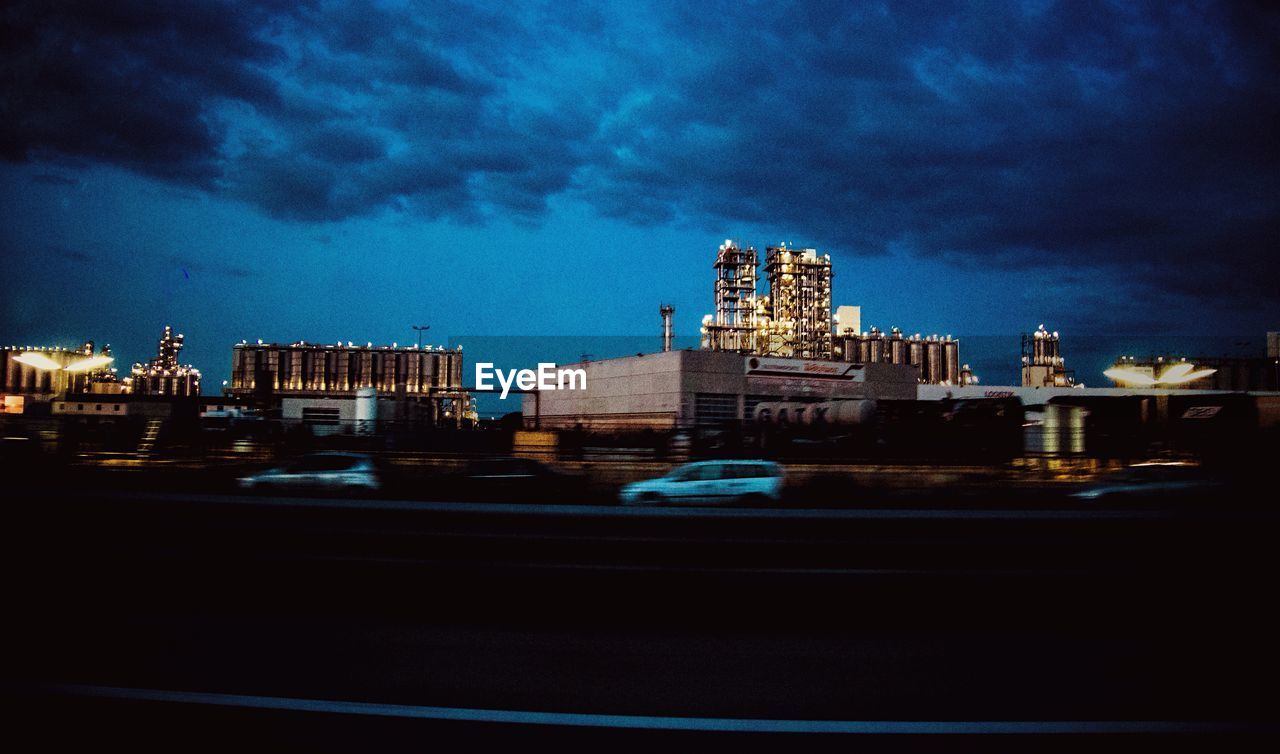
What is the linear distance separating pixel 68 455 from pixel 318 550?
507 centimetres

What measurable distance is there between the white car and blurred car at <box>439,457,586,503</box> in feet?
2.32

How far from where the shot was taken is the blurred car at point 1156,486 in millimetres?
8992

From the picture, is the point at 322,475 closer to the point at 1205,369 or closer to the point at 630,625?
the point at 630,625

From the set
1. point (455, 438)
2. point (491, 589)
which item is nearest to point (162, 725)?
point (491, 589)

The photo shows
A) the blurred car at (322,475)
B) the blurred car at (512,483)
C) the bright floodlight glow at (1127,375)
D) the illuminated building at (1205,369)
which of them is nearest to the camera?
the blurred car at (512,483)

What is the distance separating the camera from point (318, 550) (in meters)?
8.48

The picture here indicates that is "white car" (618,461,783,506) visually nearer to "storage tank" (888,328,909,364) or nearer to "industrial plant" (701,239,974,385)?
"industrial plant" (701,239,974,385)

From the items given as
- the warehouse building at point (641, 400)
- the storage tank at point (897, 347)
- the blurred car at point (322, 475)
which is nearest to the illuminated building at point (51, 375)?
the blurred car at point (322, 475)

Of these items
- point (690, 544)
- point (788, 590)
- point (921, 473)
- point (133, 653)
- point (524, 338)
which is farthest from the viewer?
point (524, 338)

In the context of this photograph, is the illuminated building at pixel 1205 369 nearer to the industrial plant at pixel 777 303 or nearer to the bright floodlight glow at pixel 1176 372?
the bright floodlight glow at pixel 1176 372

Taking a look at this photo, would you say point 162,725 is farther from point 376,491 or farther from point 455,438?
point 455,438

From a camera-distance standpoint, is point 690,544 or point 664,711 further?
point 690,544

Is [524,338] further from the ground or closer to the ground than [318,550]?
further from the ground

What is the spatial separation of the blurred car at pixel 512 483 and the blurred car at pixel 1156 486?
6.07m
